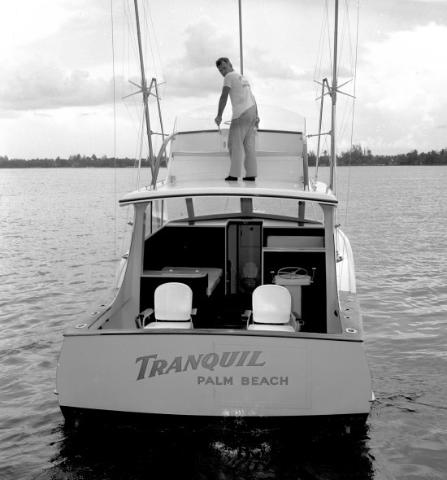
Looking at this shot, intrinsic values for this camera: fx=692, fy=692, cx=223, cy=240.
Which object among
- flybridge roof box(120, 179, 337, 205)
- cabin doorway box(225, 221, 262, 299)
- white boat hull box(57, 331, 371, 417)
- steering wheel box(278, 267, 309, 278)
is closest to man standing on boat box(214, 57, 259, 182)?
cabin doorway box(225, 221, 262, 299)

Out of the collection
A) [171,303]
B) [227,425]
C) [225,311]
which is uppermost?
[171,303]

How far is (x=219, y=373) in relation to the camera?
6613 mm

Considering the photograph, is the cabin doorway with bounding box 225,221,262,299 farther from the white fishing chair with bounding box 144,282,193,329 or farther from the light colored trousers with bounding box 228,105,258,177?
the white fishing chair with bounding box 144,282,193,329

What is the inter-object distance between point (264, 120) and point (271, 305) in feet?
16.2

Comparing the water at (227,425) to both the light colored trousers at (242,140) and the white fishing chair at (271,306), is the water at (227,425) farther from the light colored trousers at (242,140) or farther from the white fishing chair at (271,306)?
the light colored trousers at (242,140)

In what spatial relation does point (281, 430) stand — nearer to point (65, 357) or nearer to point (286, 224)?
point (65, 357)

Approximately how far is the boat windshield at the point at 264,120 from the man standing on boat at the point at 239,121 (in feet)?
6.46

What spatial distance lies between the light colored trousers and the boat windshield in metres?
2.14

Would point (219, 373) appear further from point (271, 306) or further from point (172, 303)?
point (172, 303)

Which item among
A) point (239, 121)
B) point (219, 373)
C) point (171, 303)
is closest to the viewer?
point (219, 373)

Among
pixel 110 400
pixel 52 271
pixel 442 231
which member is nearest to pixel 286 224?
pixel 110 400

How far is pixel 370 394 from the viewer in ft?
21.7

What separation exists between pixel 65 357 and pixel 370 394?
9.73 feet

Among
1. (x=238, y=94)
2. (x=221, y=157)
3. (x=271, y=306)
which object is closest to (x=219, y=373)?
(x=271, y=306)
